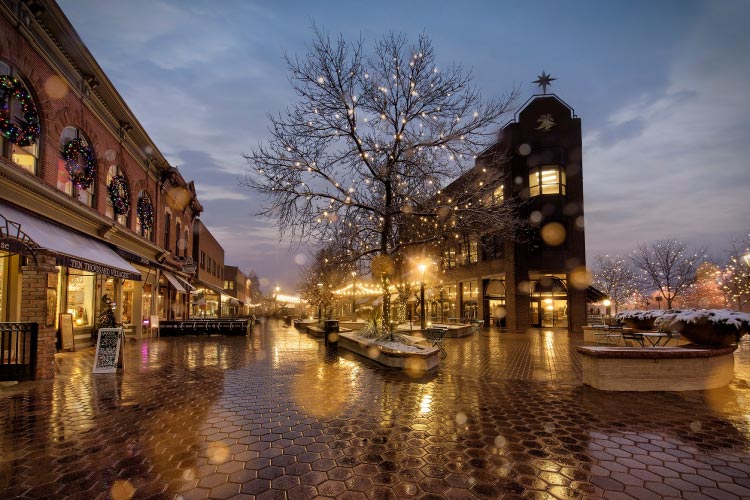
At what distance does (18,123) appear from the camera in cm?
1060

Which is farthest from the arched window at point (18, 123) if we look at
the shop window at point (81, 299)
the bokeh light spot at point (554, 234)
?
the bokeh light spot at point (554, 234)

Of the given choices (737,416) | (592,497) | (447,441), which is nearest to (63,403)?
(447,441)

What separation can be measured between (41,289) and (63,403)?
135 inches

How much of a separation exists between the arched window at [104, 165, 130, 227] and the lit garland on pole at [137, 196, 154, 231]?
6.73 ft

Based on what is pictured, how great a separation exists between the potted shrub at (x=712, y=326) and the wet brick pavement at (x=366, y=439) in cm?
102

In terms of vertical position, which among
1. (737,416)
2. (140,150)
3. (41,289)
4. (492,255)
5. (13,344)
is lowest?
(737,416)

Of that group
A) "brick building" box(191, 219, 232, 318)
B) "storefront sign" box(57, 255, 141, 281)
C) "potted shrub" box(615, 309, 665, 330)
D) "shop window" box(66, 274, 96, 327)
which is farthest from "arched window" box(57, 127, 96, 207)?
"potted shrub" box(615, 309, 665, 330)

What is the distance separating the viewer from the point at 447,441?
5266 millimetres

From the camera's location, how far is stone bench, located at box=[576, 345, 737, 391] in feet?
26.5

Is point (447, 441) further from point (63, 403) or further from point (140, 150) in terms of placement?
point (140, 150)

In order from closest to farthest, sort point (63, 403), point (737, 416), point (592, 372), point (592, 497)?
point (592, 497) < point (737, 416) < point (63, 403) < point (592, 372)

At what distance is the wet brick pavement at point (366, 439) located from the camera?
13.1ft

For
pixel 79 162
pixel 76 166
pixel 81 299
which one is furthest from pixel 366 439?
pixel 81 299

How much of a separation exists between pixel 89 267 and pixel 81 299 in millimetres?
7482
